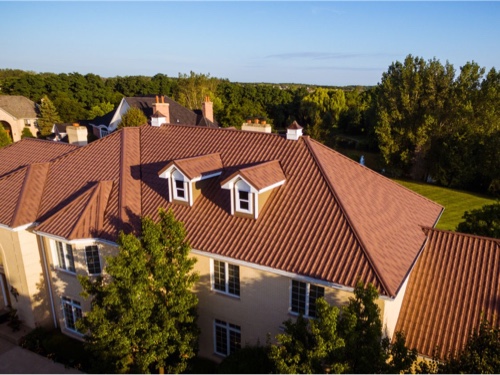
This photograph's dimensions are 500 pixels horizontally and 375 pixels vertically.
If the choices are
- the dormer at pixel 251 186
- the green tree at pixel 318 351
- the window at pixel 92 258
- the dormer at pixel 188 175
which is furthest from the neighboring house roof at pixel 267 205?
the green tree at pixel 318 351

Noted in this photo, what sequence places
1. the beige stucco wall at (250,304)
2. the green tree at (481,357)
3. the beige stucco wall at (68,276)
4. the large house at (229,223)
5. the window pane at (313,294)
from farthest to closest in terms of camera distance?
the beige stucco wall at (68,276) < the beige stucco wall at (250,304) < the large house at (229,223) < the window pane at (313,294) < the green tree at (481,357)

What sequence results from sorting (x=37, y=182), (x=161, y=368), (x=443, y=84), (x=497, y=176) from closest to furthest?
(x=161, y=368)
(x=37, y=182)
(x=497, y=176)
(x=443, y=84)

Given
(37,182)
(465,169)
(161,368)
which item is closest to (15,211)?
(37,182)

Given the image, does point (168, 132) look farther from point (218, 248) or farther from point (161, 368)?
point (161, 368)

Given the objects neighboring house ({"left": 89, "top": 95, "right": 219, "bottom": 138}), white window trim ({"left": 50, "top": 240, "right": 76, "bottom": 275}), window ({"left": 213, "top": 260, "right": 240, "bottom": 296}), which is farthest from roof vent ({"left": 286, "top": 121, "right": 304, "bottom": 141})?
neighboring house ({"left": 89, "top": 95, "right": 219, "bottom": 138})

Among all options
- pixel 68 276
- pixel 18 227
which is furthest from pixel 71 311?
pixel 18 227

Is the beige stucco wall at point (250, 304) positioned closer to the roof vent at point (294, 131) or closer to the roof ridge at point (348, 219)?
the roof ridge at point (348, 219)
